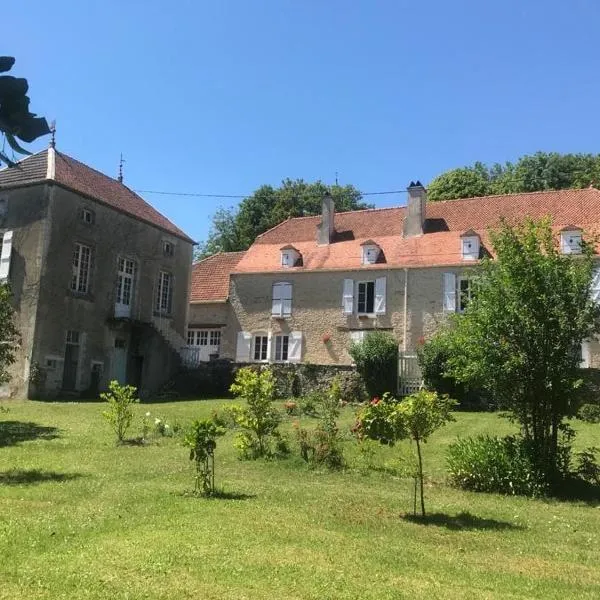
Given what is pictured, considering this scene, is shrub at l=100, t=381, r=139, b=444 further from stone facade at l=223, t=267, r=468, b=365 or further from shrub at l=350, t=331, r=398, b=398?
stone facade at l=223, t=267, r=468, b=365

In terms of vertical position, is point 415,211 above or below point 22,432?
above

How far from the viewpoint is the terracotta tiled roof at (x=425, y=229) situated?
2848 centimetres

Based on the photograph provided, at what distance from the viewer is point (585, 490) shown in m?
11.8

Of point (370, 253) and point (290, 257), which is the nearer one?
point (370, 253)

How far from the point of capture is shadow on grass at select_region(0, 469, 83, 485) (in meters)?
10.4

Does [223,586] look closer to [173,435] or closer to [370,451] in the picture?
[370,451]

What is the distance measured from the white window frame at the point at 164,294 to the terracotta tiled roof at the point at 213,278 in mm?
3289

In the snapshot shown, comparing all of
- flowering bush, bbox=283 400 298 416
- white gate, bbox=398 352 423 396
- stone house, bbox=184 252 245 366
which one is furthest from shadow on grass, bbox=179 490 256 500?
stone house, bbox=184 252 245 366

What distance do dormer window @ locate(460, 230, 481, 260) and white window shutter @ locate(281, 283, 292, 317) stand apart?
7.95m

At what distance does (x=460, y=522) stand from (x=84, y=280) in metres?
21.0

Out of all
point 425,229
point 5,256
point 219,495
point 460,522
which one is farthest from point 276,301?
point 460,522

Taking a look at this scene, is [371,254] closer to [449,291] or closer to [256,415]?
[449,291]

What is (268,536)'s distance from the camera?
23.6ft

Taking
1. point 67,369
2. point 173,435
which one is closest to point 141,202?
point 67,369
